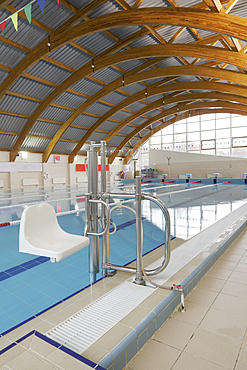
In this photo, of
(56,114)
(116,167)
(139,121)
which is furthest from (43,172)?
(139,121)

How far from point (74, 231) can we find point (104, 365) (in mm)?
3677

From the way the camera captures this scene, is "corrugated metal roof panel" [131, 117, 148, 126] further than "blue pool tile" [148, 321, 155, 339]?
Yes

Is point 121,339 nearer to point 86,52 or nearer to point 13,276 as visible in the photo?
point 13,276

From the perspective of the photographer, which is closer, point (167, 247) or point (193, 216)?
point (167, 247)

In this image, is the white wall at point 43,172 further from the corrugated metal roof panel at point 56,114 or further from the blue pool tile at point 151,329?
the blue pool tile at point 151,329

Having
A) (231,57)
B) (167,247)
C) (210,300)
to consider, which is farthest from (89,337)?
(231,57)

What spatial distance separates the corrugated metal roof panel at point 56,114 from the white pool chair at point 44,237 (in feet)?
47.0

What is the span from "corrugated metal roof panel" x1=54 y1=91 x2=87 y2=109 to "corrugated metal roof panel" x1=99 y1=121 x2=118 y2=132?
3.97 meters

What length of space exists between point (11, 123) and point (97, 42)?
664 cm

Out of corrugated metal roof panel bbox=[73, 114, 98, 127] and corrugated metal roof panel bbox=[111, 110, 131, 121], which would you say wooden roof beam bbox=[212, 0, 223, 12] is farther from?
corrugated metal roof panel bbox=[111, 110, 131, 121]

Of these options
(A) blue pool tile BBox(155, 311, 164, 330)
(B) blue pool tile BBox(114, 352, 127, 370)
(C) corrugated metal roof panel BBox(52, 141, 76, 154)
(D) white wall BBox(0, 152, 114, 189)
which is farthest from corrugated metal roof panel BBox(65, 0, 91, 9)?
(C) corrugated metal roof panel BBox(52, 141, 76, 154)

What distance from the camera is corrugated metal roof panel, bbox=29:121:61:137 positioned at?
50.4 ft

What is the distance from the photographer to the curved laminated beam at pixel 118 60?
9055mm

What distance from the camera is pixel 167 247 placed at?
199cm
